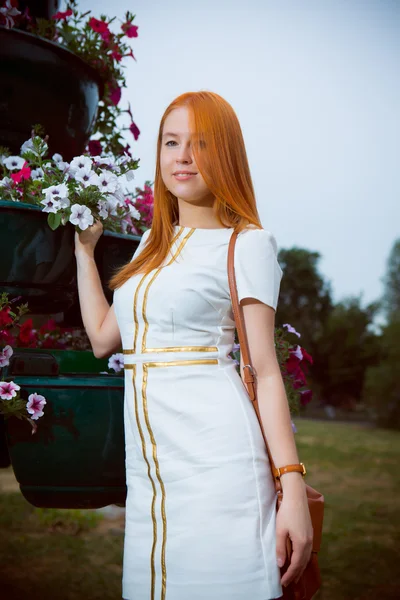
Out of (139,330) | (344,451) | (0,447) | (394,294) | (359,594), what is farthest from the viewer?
(394,294)

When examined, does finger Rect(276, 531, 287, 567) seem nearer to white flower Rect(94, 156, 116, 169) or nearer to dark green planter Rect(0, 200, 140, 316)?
dark green planter Rect(0, 200, 140, 316)

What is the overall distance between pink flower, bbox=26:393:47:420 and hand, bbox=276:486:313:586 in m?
0.86

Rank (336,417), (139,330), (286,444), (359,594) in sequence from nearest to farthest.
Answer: (286,444) → (139,330) → (359,594) → (336,417)

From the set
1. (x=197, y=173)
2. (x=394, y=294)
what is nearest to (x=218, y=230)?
(x=197, y=173)

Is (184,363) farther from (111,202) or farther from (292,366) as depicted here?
(292,366)

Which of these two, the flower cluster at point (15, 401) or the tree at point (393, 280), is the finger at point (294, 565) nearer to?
the flower cluster at point (15, 401)

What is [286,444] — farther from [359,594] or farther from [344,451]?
[344,451]

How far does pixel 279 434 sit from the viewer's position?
1641mm

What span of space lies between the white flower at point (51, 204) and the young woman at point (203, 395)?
1.05ft

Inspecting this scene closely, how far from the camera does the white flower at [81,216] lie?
2.05 metres

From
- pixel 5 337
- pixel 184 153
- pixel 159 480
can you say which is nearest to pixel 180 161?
pixel 184 153

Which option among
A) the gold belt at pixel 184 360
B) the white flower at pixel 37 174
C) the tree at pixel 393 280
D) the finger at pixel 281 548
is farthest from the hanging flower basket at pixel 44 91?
the tree at pixel 393 280

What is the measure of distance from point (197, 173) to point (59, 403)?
34.0 inches

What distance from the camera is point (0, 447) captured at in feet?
8.41
